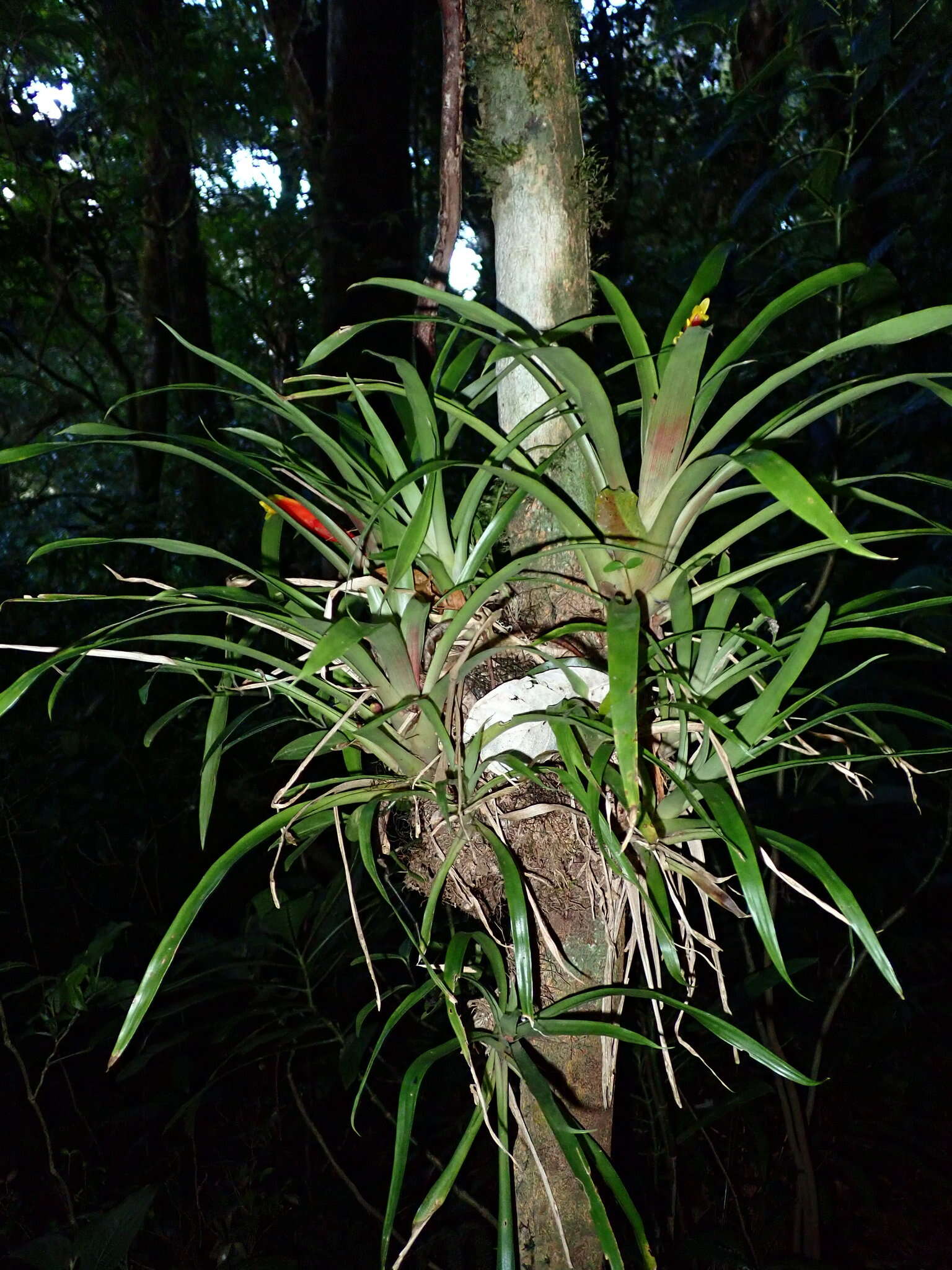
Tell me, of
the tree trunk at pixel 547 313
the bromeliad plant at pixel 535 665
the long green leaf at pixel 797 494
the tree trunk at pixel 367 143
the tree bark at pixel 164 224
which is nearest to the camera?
the long green leaf at pixel 797 494

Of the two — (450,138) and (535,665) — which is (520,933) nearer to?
(535,665)

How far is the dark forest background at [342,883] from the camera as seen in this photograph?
129 centimetres

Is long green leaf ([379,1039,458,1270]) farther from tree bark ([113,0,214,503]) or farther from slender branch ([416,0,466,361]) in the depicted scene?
tree bark ([113,0,214,503])

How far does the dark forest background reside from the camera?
129 centimetres

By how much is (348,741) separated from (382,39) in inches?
96.1

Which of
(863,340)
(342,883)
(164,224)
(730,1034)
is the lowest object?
(342,883)

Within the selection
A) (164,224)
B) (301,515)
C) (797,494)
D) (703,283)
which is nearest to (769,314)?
(703,283)

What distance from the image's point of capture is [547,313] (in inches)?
30.4

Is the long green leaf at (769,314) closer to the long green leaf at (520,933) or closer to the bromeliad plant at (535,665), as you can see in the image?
the bromeliad plant at (535,665)

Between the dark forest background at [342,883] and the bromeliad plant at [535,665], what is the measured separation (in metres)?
0.15

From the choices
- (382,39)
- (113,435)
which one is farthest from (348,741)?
(382,39)

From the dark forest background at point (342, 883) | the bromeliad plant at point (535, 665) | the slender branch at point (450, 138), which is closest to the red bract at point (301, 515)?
the bromeliad plant at point (535, 665)

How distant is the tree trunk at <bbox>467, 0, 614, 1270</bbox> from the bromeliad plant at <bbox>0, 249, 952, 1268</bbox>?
2cm

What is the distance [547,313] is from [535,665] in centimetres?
31
